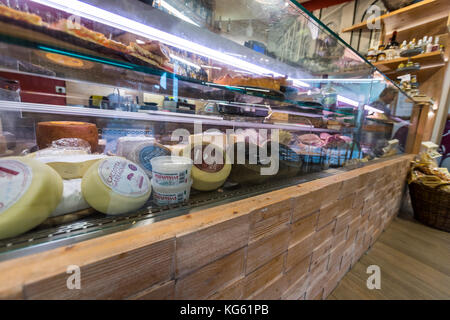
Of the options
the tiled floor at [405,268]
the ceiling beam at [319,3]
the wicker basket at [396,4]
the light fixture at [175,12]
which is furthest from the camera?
the ceiling beam at [319,3]

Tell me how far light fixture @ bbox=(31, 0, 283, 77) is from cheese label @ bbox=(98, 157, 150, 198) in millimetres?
472

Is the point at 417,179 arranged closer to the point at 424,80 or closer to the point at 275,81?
the point at 424,80

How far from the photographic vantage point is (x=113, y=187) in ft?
1.39

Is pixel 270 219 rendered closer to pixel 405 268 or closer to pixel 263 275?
pixel 263 275

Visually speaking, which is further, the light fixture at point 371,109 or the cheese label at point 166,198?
the light fixture at point 371,109

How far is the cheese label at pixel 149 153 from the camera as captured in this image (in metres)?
0.58

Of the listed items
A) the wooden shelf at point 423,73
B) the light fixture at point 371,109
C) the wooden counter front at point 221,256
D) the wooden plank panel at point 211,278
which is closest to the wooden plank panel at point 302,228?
the wooden counter front at point 221,256

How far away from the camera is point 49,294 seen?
0.90 feet

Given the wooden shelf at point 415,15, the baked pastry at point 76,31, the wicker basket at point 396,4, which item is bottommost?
the baked pastry at point 76,31

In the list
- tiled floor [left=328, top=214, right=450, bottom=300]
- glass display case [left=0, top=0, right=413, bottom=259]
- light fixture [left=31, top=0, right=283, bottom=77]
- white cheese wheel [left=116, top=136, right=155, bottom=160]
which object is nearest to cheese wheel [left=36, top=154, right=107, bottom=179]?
glass display case [left=0, top=0, right=413, bottom=259]

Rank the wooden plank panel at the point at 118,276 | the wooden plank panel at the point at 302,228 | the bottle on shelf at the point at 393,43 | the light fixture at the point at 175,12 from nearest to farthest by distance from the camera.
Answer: the wooden plank panel at the point at 118,276, the wooden plank panel at the point at 302,228, the light fixture at the point at 175,12, the bottle on shelf at the point at 393,43

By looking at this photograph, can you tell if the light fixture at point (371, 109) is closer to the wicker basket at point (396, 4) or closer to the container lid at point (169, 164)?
the container lid at point (169, 164)

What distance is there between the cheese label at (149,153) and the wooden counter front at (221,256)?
215 mm

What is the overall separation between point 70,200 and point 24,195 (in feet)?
0.27
